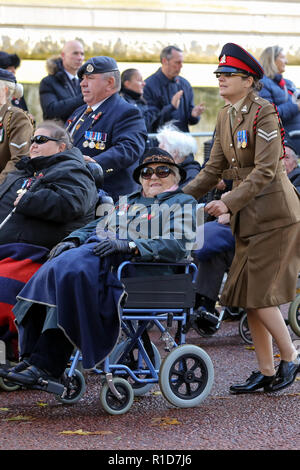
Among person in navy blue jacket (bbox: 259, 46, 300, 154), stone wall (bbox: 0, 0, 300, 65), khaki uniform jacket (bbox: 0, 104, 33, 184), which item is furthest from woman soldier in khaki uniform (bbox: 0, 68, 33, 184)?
stone wall (bbox: 0, 0, 300, 65)

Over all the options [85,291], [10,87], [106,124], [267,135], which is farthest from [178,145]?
[85,291]

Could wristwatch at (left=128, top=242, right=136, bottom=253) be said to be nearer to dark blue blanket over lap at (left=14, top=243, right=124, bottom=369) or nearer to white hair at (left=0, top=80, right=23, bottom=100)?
dark blue blanket over lap at (left=14, top=243, right=124, bottom=369)

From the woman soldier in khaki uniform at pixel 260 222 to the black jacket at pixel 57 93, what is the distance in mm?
3755

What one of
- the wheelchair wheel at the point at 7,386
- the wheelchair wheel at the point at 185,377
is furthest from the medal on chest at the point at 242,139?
the wheelchair wheel at the point at 7,386

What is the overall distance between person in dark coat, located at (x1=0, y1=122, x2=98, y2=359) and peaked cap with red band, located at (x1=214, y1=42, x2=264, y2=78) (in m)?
1.04

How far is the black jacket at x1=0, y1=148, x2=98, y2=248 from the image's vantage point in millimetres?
5789

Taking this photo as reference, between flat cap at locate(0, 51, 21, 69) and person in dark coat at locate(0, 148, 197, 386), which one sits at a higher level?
person in dark coat at locate(0, 148, 197, 386)

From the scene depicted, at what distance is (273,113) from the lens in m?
5.75

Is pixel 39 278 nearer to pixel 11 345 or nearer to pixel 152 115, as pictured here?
pixel 11 345

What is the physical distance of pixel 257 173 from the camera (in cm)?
564

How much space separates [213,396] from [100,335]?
1.02 metres

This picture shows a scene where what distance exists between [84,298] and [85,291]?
0.12 feet

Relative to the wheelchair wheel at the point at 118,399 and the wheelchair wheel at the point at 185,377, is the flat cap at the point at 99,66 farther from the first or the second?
the wheelchair wheel at the point at 118,399

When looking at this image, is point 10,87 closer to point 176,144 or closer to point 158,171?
point 176,144
